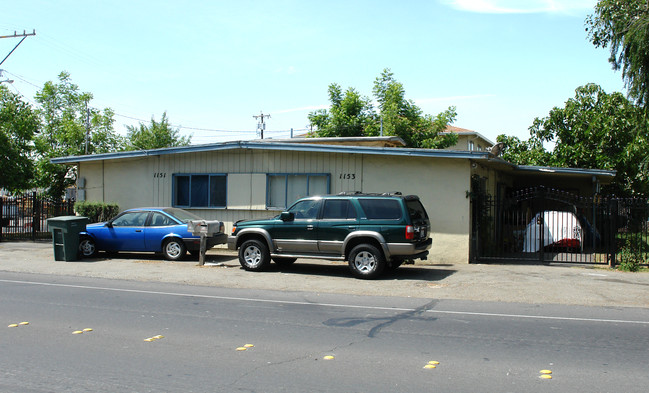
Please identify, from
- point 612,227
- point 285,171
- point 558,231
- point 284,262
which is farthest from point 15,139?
point 612,227

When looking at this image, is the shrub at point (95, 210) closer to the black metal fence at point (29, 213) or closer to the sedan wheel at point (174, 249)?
the black metal fence at point (29, 213)

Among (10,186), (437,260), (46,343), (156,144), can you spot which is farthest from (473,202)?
(156,144)

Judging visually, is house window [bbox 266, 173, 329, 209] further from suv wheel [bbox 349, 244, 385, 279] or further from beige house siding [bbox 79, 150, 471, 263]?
suv wheel [bbox 349, 244, 385, 279]

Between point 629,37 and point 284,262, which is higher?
point 629,37

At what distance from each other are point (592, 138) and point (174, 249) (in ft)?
68.3

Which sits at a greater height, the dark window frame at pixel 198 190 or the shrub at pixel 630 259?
the dark window frame at pixel 198 190

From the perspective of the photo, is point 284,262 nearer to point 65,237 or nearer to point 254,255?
point 254,255

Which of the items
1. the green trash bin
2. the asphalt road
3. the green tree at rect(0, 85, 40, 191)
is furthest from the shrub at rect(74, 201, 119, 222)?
the asphalt road

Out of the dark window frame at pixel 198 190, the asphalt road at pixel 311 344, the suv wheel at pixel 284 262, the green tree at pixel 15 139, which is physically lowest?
the asphalt road at pixel 311 344

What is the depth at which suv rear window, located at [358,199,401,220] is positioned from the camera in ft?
38.3

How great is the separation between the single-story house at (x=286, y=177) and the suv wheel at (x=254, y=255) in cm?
388

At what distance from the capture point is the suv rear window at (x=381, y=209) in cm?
1166

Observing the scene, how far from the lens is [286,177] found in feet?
55.3

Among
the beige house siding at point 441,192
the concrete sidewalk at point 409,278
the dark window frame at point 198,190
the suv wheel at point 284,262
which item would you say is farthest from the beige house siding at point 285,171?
the suv wheel at point 284,262
